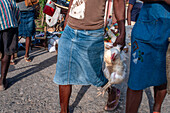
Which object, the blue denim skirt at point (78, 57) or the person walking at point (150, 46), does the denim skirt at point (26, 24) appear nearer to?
the blue denim skirt at point (78, 57)

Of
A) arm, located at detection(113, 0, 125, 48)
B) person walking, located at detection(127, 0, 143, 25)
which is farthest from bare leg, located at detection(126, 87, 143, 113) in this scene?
person walking, located at detection(127, 0, 143, 25)

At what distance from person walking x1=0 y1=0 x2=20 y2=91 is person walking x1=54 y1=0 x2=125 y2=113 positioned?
137 centimetres

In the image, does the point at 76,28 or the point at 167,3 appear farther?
the point at 76,28

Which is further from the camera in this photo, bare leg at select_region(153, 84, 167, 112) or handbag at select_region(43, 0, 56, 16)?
handbag at select_region(43, 0, 56, 16)

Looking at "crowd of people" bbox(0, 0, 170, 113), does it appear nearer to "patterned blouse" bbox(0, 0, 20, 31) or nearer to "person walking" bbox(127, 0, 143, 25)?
"patterned blouse" bbox(0, 0, 20, 31)

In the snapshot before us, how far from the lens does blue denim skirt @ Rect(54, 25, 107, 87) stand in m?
1.92

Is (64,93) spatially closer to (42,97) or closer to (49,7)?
(42,97)

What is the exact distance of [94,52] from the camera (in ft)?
6.61

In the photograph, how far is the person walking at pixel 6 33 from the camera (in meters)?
2.78

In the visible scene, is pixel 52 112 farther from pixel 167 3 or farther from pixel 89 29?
pixel 167 3

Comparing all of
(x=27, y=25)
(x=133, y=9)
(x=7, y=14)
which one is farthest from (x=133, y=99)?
(x=27, y=25)

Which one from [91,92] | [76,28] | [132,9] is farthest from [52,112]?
[132,9]

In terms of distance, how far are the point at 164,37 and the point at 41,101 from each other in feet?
6.45

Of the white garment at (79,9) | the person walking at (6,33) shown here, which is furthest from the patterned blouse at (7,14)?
the white garment at (79,9)
